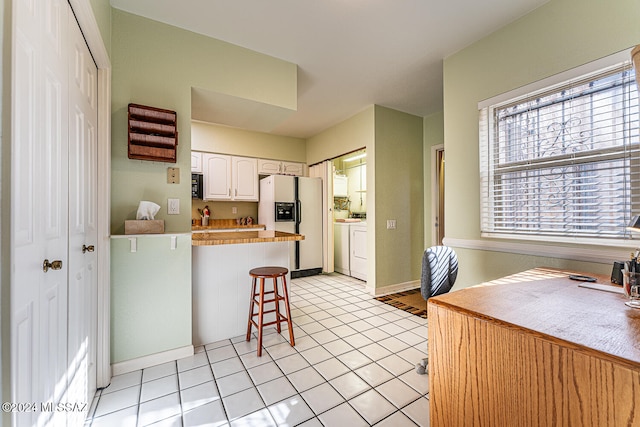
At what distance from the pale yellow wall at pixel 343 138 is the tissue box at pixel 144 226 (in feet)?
9.44

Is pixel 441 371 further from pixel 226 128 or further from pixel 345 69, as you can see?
pixel 226 128

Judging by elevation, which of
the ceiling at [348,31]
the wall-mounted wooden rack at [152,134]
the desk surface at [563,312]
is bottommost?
the desk surface at [563,312]

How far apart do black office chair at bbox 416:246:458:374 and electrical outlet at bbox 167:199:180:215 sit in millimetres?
1959

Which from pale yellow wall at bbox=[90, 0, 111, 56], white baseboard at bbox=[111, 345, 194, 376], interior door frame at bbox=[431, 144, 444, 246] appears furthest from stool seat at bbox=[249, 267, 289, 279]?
interior door frame at bbox=[431, 144, 444, 246]

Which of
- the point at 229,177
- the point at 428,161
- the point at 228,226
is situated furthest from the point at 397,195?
the point at 228,226

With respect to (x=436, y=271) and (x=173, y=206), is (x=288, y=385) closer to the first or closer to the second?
(x=436, y=271)

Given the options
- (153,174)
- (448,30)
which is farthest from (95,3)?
(448,30)

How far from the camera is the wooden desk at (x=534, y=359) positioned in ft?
2.19

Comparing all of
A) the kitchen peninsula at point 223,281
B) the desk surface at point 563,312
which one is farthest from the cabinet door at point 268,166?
the desk surface at point 563,312

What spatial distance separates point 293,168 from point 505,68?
3809mm

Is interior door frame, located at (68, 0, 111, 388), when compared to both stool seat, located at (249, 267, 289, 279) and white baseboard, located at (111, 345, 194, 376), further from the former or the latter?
stool seat, located at (249, 267, 289, 279)

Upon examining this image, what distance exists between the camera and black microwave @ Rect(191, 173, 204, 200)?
4223 mm

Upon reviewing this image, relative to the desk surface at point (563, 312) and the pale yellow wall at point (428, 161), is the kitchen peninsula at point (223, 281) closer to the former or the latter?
the desk surface at point (563, 312)

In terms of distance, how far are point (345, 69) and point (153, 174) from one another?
2.18 m
